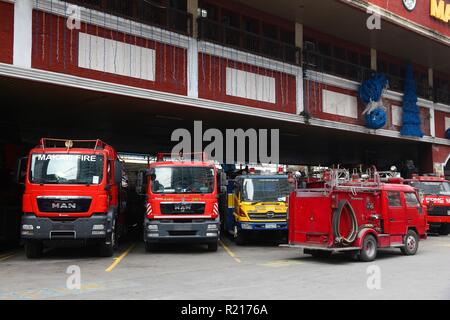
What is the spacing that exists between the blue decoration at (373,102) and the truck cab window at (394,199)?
351 inches

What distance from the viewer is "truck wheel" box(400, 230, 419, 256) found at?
14477 mm

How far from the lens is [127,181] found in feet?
70.3

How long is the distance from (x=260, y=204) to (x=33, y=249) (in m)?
7.14

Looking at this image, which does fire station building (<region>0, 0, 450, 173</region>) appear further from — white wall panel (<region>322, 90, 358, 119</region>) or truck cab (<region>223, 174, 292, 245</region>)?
truck cab (<region>223, 174, 292, 245</region>)

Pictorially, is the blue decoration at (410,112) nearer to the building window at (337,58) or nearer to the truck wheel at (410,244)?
the building window at (337,58)

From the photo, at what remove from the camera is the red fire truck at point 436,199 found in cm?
2189

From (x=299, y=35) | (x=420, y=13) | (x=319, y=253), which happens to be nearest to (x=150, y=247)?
(x=319, y=253)

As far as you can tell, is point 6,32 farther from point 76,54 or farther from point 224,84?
point 224,84

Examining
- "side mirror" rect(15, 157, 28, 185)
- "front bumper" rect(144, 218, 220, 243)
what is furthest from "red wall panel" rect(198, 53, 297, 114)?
"side mirror" rect(15, 157, 28, 185)

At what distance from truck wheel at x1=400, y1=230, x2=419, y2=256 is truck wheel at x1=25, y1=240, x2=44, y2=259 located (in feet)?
32.9

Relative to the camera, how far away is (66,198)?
43.4 ft

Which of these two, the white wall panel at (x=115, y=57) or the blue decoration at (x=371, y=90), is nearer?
the white wall panel at (x=115, y=57)

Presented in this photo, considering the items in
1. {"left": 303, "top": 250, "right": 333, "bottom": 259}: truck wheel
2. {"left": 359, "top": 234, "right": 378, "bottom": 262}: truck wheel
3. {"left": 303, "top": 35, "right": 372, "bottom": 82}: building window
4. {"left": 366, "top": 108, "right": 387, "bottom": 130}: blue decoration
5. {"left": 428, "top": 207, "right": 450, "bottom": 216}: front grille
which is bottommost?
{"left": 303, "top": 250, "right": 333, "bottom": 259}: truck wheel

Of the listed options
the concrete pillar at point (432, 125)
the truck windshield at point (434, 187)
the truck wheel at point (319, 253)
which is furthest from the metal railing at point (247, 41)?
the concrete pillar at point (432, 125)
